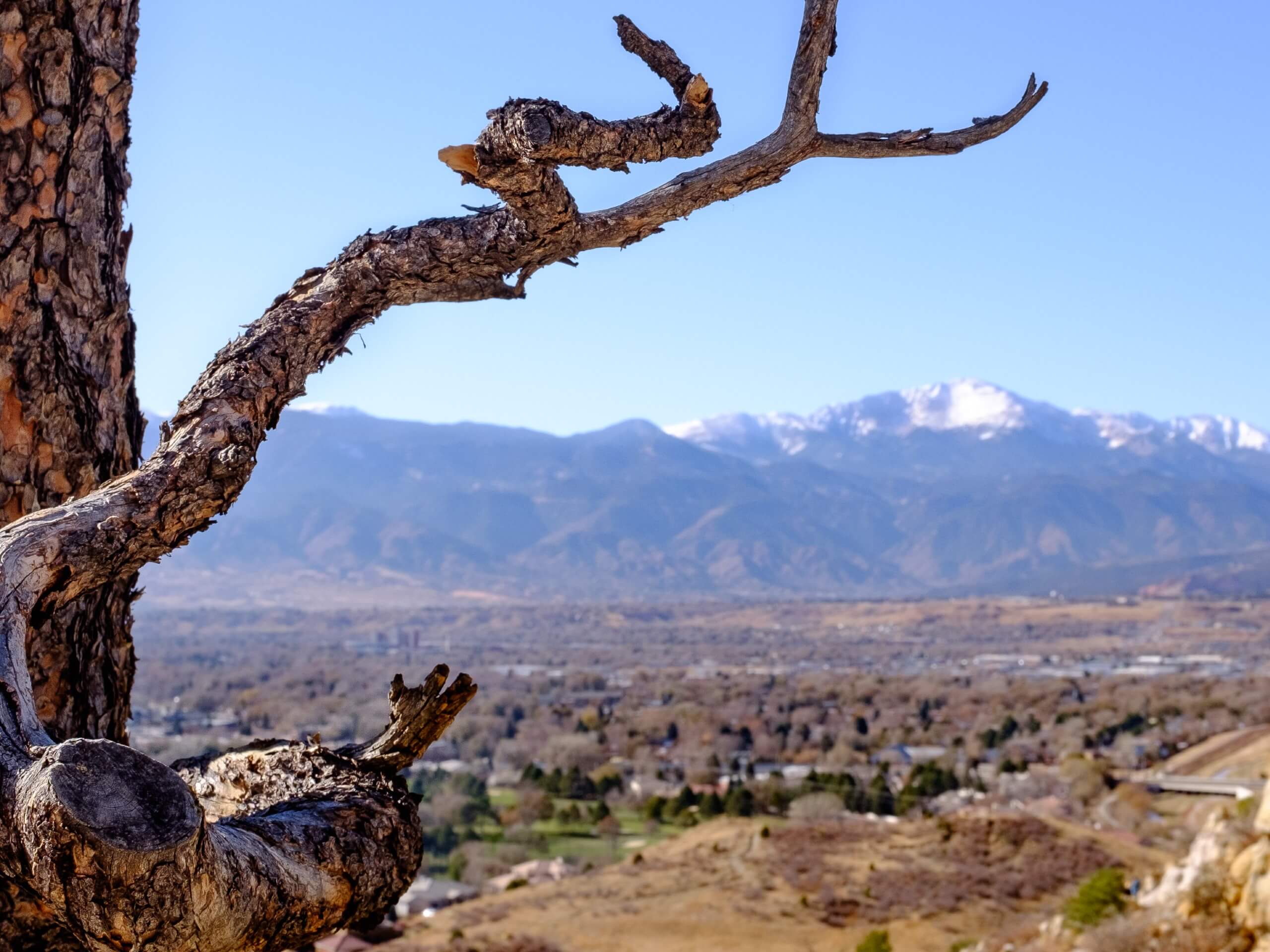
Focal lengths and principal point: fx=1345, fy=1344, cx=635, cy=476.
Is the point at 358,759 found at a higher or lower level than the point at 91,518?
lower

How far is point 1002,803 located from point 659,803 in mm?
11511

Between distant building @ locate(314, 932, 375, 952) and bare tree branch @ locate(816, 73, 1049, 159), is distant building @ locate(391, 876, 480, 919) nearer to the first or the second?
distant building @ locate(314, 932, 375, 952)

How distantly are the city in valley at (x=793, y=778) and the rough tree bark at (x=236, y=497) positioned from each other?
9.79 ft

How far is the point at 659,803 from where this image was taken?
46031 mm

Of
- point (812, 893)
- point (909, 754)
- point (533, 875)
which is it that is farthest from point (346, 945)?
point (909, 754)

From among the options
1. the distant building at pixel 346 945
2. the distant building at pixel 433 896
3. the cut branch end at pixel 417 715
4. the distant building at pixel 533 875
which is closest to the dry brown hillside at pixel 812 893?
the distant building at pixel 346 945

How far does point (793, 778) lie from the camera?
50.7 meters

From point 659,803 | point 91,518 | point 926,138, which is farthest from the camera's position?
point 659,803

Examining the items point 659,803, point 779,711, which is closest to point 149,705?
point 779,711

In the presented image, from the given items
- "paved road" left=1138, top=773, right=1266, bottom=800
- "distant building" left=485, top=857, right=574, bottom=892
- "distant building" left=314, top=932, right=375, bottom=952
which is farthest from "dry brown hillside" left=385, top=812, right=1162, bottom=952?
"paved road" left=1138, top=773, right=1266, bottom=800

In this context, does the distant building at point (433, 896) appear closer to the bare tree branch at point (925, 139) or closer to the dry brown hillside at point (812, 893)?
the dry brown hillside at point (812, 893)

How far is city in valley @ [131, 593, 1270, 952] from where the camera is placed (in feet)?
92.3

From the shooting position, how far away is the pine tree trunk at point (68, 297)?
10.7 feet

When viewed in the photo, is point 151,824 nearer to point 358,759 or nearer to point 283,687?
point 358,759
